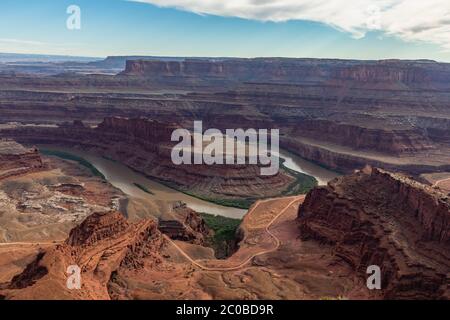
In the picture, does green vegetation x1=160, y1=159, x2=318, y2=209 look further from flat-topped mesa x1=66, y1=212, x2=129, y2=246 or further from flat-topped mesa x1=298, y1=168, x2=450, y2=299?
flat-topped mesa x1=66, y1=212, x2=129, y2=246

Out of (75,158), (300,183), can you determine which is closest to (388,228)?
(300,183)

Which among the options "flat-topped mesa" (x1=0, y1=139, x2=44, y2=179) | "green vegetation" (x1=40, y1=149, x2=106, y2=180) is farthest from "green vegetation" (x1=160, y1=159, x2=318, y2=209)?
"flat-topped mesa" (x1=0, y1=139, x2=44, y2=179)

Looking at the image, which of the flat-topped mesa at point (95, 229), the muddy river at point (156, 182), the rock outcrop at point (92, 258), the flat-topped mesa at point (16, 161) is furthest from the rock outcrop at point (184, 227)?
the flat-topped mesa at point (16, 161)

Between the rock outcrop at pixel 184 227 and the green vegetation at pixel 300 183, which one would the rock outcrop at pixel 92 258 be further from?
the green vegetation at pixel 300 183

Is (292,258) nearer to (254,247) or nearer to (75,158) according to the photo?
(254,247)

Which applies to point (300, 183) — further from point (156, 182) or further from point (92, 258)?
point (92, 258)

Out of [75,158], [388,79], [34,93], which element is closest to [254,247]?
[75,158]
